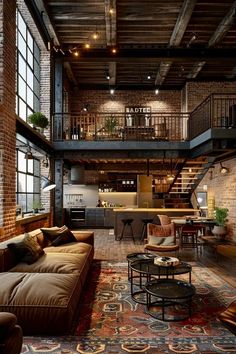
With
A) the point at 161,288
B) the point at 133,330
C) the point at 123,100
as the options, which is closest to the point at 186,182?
the point at 123,100

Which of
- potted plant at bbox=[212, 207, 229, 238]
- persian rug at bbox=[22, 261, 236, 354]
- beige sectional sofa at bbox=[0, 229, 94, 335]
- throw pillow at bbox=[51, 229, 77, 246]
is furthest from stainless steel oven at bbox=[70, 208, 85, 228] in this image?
beige sectional sofa at bbox=[0, 229, 94, 335]

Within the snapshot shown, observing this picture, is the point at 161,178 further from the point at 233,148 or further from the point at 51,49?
the point at 51,49

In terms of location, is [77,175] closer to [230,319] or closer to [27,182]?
[27,182]

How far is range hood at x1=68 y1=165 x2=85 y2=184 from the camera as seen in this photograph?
1174cm

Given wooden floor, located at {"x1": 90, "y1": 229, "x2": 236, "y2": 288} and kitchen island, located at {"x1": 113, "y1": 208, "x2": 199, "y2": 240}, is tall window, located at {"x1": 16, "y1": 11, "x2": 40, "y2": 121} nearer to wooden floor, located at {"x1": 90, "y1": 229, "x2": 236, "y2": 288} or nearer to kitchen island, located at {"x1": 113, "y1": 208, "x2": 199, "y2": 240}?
wooden floor, located at {"x1": 90, "y1": 229, "x2": 236, "y2": 288}

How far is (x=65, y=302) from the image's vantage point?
294 cm

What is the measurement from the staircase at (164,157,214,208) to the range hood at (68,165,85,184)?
11.2 ft

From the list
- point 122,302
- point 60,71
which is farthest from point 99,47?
point 122,302

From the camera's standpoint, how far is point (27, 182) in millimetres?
7867

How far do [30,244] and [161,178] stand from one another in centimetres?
926

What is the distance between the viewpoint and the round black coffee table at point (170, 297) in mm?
3250

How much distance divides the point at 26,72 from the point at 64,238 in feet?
15.8

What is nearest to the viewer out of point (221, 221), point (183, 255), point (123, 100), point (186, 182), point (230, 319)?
point (230, 319)

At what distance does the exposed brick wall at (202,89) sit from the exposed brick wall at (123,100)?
3.57ft
